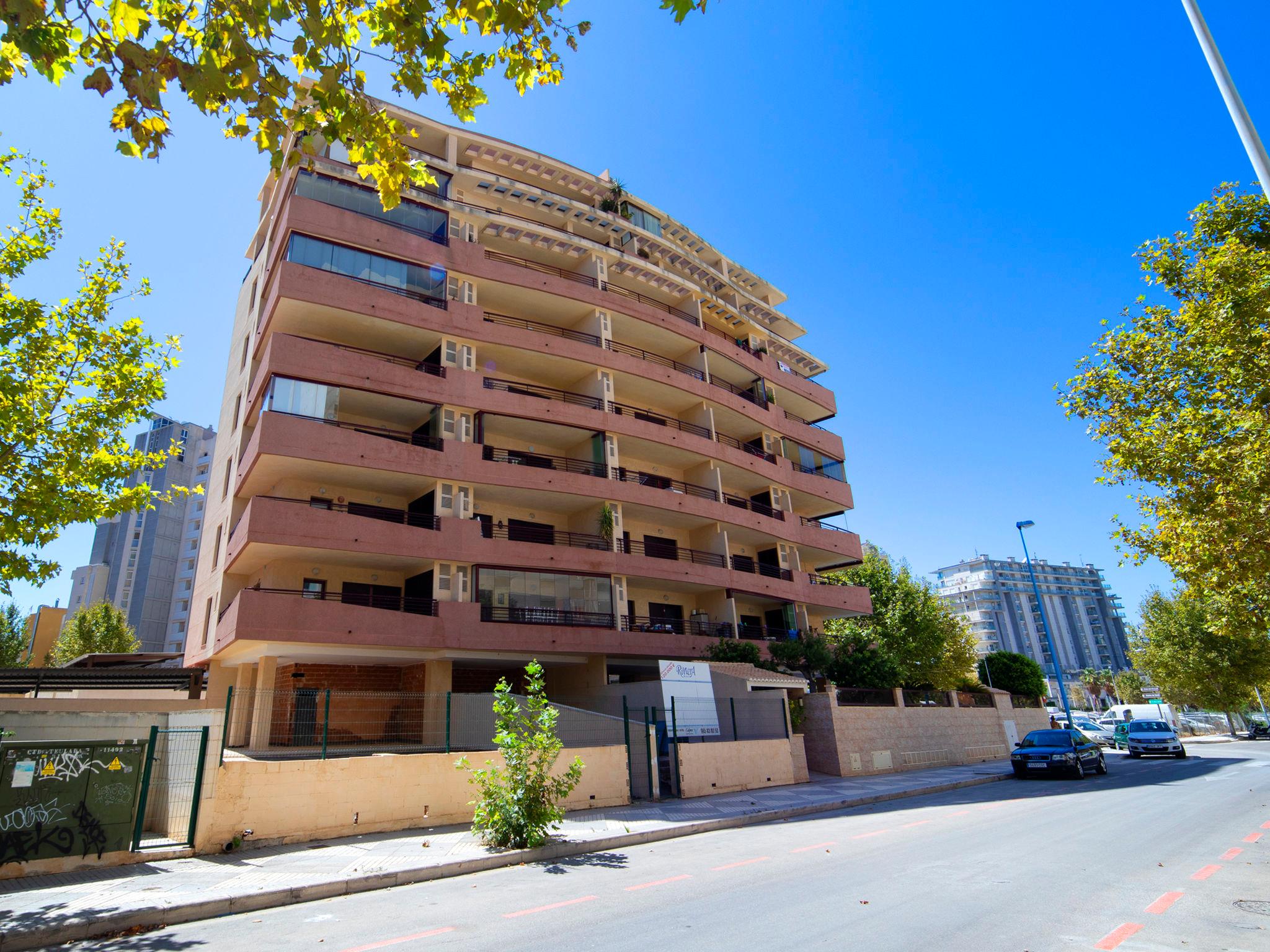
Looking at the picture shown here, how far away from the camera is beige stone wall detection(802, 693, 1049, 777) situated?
2411cm

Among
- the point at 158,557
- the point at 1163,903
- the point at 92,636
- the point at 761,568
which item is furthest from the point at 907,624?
the point at 158,557

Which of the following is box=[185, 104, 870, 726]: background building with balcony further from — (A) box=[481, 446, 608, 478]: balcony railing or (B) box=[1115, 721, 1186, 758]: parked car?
(B) box=[1115, 721, 1186, 758]: parked car

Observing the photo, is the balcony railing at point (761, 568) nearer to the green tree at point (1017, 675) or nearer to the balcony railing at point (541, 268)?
the balcony railing at point (541, 268)

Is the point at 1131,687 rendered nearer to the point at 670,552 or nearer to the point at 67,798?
the point at 670,552

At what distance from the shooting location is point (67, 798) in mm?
9594

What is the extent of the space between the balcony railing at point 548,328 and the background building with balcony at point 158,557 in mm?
54955

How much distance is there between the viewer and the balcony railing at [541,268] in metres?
29.3

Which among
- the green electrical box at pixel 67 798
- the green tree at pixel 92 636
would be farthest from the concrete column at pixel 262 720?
the green tree at pixel 92 636

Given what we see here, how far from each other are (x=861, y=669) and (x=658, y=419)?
45.1 feet

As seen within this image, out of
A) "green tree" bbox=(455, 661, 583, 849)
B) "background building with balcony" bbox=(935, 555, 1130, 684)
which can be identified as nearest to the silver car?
"green tree" bbox=(455, 661, 583, 849)

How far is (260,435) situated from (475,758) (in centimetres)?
1290

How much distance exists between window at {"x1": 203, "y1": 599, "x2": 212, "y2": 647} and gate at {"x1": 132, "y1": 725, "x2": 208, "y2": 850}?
15.2 meters

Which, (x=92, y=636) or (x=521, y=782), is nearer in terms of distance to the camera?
(x=521, y=782)

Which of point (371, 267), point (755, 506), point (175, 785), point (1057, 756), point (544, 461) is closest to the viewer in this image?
point (175, 785)
